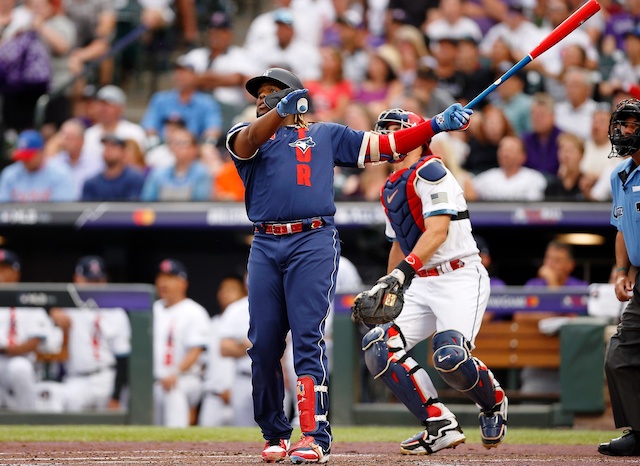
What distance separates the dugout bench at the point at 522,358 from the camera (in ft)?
27.5

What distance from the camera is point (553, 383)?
28.0ft

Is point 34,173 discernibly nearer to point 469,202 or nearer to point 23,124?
point 23,124

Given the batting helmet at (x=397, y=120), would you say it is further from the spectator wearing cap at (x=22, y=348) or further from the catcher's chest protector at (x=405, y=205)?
the spectator wearing cap at (x=22, y=348)

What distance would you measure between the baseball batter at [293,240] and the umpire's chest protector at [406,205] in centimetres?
54

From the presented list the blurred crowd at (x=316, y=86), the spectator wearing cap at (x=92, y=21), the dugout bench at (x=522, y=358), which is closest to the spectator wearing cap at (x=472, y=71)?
the blurred crowd at (x=316, y=86)

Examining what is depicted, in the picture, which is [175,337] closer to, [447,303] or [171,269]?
[171,269]

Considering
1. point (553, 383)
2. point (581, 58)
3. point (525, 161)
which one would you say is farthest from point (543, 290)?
point (581, 58)

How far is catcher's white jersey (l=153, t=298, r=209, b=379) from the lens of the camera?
29.6 feet

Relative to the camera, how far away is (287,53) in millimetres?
12023

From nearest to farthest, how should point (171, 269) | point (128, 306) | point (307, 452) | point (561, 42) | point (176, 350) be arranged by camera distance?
1. point (307, 452)
2. point (128, 306)
3. point (176, 350)
4. point (171, 269)
5. point (561, 42)

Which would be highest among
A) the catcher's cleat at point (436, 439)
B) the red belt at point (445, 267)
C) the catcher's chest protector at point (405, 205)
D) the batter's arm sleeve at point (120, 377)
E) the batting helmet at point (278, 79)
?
the batting helmet at point (278, 79)

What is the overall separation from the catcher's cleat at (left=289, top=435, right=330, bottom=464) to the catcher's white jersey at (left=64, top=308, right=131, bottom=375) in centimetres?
387

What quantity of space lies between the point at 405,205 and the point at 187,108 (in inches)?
234

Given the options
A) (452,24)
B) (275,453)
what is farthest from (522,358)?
(452,24)
